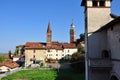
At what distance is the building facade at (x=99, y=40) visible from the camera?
2222 centimetres

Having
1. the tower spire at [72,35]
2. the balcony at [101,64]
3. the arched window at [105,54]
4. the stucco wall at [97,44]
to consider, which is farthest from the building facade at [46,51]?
the balcony at [101,64]

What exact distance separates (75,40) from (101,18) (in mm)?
83331

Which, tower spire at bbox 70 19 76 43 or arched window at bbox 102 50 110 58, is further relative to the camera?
tower spire at bbox 70 19 76 43

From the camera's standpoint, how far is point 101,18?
24484 mm

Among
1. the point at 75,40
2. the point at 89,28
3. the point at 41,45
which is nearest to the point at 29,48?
the point at 41,45

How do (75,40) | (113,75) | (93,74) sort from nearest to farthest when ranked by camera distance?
1. (113,75)
2. (93,74)
3. (75,40)

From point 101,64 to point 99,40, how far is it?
2.76 m

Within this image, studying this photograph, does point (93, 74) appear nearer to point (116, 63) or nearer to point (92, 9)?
point (116, 63)

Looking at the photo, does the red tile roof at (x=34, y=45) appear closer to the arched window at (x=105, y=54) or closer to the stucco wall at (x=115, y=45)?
the arched window at (x=105, y=54)

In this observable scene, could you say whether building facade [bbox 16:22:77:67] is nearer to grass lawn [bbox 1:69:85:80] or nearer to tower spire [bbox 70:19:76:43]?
tower spire [bbox 70:19:76:43]

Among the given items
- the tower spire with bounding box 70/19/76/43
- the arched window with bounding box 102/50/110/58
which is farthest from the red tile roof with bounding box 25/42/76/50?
the arched window with bounding box 102/50/110/58

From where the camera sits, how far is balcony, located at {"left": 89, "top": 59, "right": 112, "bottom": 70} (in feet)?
72.2

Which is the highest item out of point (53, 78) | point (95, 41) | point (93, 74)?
point (95, 41)

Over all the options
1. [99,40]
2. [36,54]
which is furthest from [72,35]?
[99,40]
